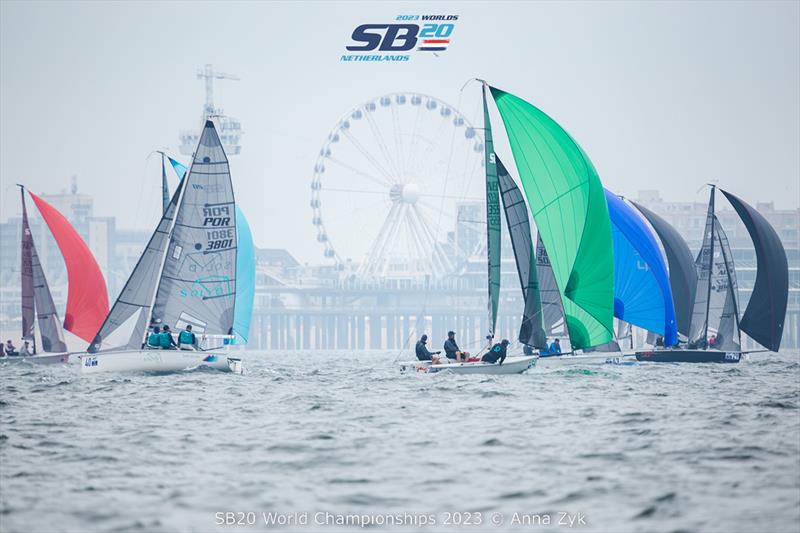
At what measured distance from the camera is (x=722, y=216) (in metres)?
182

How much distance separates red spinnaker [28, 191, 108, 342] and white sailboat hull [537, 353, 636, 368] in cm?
1517

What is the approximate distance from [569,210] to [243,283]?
10644mm

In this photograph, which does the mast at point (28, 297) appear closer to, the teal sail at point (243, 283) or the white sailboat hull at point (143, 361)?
the teal sail at point (243, 283)

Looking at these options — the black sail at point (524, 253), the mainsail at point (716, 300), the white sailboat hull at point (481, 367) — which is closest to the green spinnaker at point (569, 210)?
the black sail at point (524, 253)

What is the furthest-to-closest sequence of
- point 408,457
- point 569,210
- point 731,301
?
point 731,301, point 569,210, point 408,457

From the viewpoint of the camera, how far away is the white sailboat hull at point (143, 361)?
29.1 meters

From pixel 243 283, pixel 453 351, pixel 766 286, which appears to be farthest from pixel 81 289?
pixel 766 286

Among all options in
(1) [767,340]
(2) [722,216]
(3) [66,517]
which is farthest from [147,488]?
(2) [722,216]

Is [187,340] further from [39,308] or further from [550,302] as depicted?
[39,308]

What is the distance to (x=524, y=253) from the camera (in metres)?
31.7

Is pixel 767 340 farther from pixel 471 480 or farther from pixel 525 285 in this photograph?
pixel 471 480

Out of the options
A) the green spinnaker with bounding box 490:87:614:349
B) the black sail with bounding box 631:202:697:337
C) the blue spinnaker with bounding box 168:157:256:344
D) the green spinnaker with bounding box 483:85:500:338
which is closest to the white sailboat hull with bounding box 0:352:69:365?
the blue spinnaker with bounding box 168:157:256:344

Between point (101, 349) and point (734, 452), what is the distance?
62.1ft

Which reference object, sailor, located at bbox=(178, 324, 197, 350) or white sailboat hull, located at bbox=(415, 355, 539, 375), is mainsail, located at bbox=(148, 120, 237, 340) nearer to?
sailor, located at bbox=(178, 324, 197, 350)
